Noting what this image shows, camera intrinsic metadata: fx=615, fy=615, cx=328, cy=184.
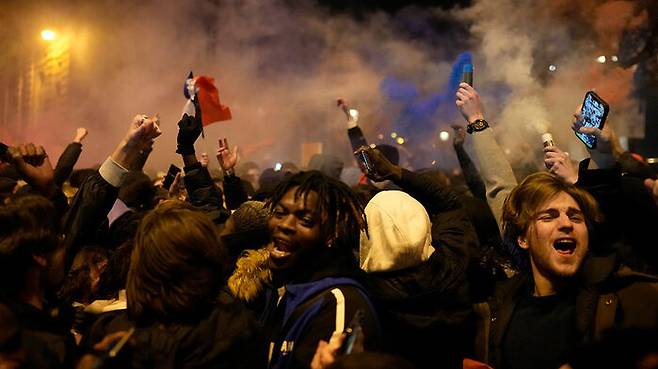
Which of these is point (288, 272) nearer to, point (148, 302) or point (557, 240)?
point (148, 302)

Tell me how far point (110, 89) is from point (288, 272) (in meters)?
9.16

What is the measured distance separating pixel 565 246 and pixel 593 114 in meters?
1.02

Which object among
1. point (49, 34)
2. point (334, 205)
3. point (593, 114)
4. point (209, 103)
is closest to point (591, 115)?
point (593, 114)

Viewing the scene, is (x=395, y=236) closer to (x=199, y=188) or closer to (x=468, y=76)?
(x=468, y=76)

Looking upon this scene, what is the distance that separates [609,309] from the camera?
7.09ft

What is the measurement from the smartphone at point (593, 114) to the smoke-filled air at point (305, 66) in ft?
16.0

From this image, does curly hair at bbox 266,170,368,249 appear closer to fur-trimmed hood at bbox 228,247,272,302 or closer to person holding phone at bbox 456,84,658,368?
fur-trimmed hood at bbox 228,247,272,302

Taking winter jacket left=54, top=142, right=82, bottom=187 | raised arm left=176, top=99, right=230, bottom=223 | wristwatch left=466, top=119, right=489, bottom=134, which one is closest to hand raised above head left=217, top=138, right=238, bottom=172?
raised arm left=176, top=99, right=230, bottom=223

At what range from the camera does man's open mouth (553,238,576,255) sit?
2.42 m

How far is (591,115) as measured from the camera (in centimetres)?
317

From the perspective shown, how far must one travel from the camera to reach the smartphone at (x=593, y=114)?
3070 mm

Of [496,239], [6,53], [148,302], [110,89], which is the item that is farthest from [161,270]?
[6,53]

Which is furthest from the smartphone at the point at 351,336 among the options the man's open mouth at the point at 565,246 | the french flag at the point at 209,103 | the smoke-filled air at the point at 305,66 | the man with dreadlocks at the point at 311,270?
the smoke-filled air at the point at 305,66

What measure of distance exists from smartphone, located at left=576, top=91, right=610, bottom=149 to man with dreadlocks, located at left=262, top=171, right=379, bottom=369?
1.45 m
